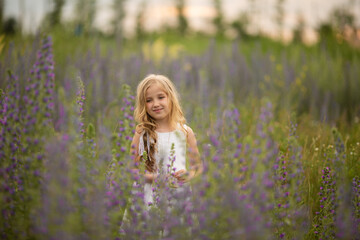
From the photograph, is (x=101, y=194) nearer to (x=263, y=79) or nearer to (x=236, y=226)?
(x=236, y=226)

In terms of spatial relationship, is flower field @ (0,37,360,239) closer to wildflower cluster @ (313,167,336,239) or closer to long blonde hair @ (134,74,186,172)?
wildflower cluster @ (313,167,336,239)

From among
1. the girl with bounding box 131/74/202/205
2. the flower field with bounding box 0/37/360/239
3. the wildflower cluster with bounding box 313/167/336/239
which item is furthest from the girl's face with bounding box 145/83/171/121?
the wildflower cluster with bounding box 313/167/336/239

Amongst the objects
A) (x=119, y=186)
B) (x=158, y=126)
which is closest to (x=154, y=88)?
(x=158, y=126)

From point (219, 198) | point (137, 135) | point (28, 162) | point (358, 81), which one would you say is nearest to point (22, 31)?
point (137, 135)

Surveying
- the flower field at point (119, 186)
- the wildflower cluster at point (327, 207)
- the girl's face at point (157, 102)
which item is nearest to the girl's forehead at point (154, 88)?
the girl's face at point (157, 102)

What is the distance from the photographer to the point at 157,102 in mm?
2387

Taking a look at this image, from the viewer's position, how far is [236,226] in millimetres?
1367

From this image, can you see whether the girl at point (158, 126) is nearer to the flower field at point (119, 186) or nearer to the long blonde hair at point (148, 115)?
the long blonde hair at point (148, 115)

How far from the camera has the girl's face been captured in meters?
2.40

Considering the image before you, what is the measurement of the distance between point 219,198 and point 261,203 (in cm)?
19

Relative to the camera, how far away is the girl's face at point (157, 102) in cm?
240

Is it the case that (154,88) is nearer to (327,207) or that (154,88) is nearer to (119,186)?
(119,186)

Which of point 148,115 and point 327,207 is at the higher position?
point 148,115

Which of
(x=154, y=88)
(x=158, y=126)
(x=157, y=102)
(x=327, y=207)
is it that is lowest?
(x=327, y=207)
